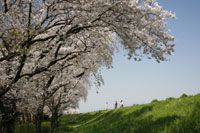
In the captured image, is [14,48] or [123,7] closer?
[123,7]

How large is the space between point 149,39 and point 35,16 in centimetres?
496

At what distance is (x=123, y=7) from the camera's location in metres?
6.76

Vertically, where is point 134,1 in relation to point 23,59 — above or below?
above

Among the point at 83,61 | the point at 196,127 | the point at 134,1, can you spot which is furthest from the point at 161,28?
the point at 83,61

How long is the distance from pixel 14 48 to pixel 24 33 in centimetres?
81

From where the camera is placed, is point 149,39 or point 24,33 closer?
point 149,39

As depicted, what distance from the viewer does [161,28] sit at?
740 centimetres

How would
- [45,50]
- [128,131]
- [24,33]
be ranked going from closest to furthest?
[24,33], [45,50], [128,131]

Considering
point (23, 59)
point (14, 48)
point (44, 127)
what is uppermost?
point (14, 48)

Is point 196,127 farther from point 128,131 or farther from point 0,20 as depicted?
point 0,20

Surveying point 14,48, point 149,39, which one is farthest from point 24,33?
point 149,39

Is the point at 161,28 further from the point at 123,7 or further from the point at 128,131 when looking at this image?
the point at 128,131

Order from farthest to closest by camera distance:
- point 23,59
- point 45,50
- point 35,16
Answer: point 45,50
point 35,16
point 23,59

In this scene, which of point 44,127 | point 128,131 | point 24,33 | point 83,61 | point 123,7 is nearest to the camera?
point 123,7
